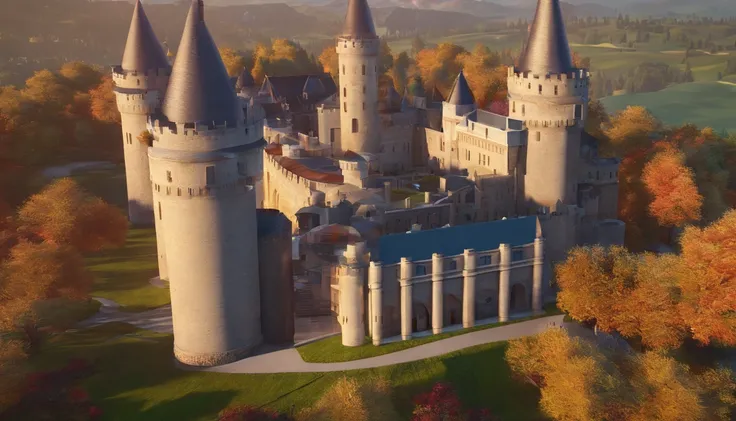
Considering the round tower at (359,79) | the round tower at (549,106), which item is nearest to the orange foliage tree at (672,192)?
the round tower at (549,106)

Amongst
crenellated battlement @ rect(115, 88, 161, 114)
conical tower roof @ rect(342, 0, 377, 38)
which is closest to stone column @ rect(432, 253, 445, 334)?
crenellated battlement @ rect(115, 88, 161, 114)

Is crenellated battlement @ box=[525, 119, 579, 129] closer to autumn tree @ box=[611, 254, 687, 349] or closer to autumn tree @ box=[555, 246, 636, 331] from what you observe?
autumn tree @ box=[555, 246, 636, 331]

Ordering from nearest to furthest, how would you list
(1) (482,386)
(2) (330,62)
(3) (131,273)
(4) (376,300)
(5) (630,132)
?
(1) (482,386) < (4) (376,300) < (3) (131,273) < (5) (630,132) < (2) (330,62)

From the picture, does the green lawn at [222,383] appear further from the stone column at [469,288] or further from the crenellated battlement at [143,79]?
the crenellated battlement at [143,79]

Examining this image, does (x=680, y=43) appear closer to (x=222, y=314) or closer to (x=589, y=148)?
(x=589, y=148)

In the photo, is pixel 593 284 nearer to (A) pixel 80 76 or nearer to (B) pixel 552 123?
(B) pixel 552 123

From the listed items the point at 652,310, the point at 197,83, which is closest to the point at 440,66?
the point at 652,310

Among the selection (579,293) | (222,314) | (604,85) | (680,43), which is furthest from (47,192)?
(680,43)
